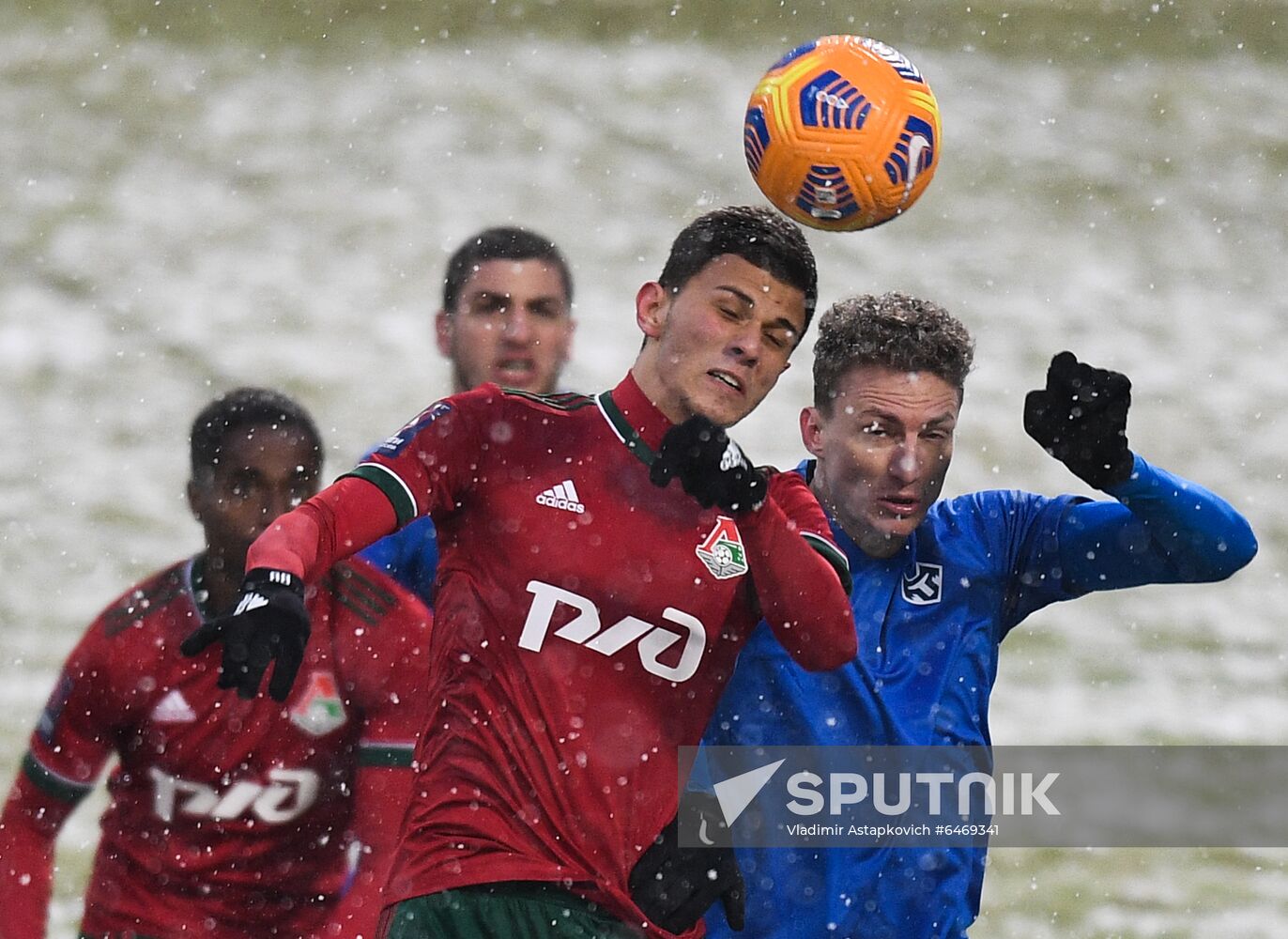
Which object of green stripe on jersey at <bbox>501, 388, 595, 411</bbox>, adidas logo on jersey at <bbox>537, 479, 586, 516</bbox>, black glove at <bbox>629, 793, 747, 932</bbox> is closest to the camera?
black glove at <bbox>629, 793, 747, 932</bbox>

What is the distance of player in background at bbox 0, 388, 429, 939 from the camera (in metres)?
4.50

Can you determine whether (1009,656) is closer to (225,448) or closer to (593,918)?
(225,448)

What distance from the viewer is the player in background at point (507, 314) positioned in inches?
216

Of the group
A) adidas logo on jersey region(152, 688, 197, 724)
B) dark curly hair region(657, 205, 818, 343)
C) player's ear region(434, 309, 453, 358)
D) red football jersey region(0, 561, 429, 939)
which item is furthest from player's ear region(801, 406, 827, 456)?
adidas logo on jersey region(152, 688, 197, 724)

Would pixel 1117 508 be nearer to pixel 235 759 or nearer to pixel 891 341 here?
pixel 891 341

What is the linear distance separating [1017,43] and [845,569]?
43.5 feet

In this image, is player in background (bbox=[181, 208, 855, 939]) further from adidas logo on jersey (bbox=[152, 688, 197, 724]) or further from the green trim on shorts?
adidas logo on jersey (bbox=[152, 688, 197, 724])

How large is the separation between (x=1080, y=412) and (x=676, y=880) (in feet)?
4.15

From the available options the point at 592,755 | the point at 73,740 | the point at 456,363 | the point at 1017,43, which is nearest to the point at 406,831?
the point at 592,755

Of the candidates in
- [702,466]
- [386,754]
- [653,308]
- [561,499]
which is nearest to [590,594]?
[561,499]

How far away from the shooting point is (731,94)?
15.6 metres

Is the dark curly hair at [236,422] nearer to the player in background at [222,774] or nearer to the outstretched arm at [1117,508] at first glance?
the player in background at [222,774]

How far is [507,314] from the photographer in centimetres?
560

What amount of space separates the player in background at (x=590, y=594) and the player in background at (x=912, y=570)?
47 centimetres
